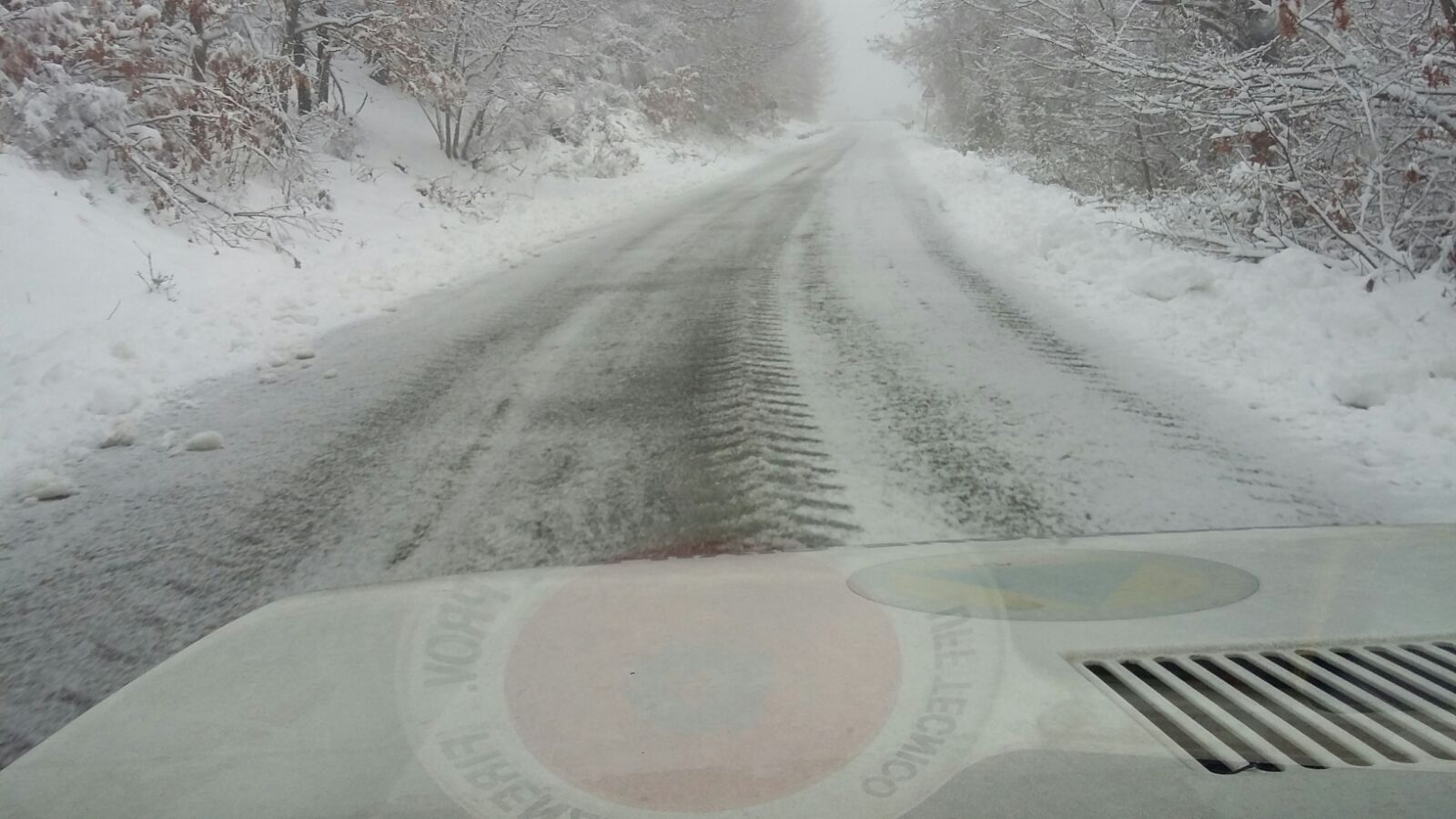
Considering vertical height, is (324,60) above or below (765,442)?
above

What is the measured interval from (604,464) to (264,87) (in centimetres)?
931

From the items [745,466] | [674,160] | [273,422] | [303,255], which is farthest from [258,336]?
[674,160]

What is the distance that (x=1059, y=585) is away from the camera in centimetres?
262

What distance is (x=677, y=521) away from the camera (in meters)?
3.60

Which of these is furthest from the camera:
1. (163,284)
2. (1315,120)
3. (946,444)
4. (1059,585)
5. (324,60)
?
(324,60)

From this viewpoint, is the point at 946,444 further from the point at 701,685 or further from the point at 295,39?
the point at 295,39

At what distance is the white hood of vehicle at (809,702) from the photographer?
62.9 inches

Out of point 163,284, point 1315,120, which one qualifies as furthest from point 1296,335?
point 163,284

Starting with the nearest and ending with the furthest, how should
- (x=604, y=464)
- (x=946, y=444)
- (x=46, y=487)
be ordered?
1. (x=46, y=487)
2. (x=604, y=464)
3. (x=946, y=444)

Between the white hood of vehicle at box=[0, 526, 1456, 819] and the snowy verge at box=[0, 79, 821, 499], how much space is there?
115 inches

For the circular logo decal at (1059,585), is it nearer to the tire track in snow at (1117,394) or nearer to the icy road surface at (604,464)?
the icy road surface at (604,464)

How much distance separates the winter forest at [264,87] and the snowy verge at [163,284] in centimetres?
42

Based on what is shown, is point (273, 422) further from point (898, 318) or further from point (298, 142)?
point (298, 142)

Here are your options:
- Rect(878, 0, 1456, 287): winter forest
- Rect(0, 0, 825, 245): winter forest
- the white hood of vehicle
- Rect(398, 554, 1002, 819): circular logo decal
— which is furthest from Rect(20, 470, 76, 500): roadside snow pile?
Rect(878, 0, 1456, 287): winter forest
